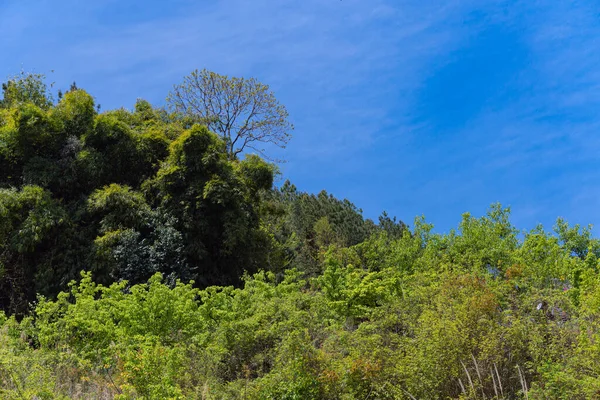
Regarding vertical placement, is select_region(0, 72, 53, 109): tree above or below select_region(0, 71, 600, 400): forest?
above

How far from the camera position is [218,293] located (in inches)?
382

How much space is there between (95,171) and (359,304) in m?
8.36

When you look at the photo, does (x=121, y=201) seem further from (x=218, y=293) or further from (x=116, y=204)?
(x=218, y=293)

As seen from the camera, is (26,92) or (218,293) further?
(26,92)

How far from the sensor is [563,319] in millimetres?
7699

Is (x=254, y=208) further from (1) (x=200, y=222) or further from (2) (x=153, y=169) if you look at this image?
(2) (x=153, y=169)

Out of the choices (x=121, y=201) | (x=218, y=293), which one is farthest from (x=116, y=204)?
(x=218, y=293)

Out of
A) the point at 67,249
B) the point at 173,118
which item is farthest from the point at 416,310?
the point at 173,118

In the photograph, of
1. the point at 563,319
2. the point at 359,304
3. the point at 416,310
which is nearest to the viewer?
the point at 563,319

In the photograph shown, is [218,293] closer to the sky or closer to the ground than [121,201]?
closer to the ground

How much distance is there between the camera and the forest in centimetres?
666

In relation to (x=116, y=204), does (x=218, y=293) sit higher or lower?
lower

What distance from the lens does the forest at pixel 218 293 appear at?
6.66m

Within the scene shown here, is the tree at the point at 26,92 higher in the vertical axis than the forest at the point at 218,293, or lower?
higher
